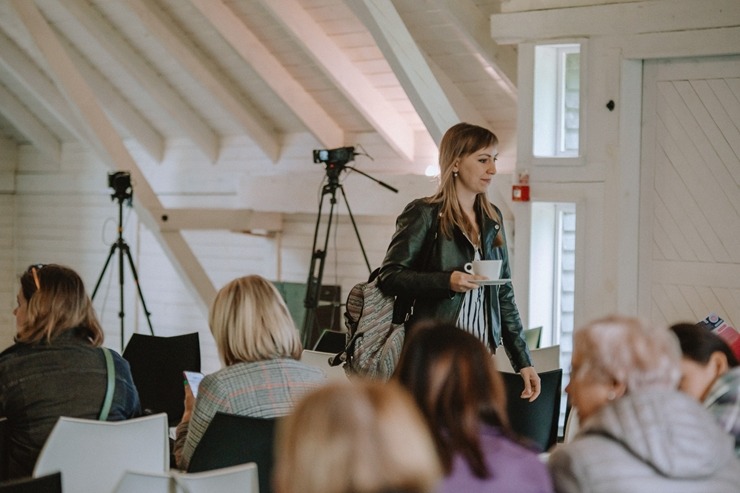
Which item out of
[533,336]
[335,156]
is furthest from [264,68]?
[533,336]

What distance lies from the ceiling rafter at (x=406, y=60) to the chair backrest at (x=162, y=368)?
2040mm

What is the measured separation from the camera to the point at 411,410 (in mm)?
1356

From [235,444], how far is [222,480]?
0.82ft

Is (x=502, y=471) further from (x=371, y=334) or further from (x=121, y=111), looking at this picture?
(x=121, y=111)

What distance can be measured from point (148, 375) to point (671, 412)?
9.31ft

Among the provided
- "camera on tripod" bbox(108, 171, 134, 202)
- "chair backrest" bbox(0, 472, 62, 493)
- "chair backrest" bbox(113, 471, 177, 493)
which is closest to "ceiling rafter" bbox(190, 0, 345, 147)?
"camera on tripod" bbox(108, 171, 134, 202)

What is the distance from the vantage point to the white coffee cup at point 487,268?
3.26 m

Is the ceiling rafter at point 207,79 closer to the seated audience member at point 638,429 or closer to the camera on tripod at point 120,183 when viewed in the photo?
the camera on tripod at point 120,183

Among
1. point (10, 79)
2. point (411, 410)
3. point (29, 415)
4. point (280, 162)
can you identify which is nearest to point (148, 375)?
point (29, 415)

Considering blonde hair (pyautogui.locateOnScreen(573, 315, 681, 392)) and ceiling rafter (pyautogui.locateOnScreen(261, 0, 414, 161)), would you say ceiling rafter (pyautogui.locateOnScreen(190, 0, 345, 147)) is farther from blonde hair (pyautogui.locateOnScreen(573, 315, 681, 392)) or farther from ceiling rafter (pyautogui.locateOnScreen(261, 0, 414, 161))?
blonde hair (pyautogui.locateOnScreen(573, 315, 681, 392))

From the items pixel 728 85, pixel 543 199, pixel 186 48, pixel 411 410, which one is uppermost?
Result: pixel 186 48

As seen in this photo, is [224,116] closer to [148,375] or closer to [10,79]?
[10,79]

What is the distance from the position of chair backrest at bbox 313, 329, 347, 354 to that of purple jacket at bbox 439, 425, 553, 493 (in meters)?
2.94

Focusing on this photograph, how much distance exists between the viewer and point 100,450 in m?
2.68
